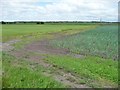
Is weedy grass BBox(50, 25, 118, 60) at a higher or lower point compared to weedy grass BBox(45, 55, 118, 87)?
higher

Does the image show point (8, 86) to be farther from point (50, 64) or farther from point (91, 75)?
point (50, 64)

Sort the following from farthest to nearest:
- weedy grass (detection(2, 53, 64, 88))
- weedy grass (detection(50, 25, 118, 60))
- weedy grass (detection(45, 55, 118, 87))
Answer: weedy grass (detection(50, 25, 118, 60))
weedy grass (detection(45, 55, 118, 87))
weedy grass (detection(2, 53, 64, 88))

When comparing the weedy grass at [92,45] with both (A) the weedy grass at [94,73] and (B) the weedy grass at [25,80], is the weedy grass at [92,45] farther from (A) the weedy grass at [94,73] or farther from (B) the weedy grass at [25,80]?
(B) the weedy grass at [25,80]

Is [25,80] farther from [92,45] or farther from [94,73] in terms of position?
[92,45]

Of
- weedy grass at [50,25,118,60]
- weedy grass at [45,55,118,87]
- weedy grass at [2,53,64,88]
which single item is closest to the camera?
weedy grass at [2,53,64,88]

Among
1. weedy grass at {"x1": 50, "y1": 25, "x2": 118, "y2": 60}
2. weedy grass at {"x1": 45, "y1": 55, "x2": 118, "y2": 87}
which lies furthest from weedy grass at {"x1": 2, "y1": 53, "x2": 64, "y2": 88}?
weedy grass at {"x1": 50, "y1": 25, "x2": 118, "y2": 60}

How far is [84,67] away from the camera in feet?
49.5

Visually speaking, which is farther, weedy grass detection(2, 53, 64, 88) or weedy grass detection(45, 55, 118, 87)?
weedy grass detection(45, 55, 118, 87)

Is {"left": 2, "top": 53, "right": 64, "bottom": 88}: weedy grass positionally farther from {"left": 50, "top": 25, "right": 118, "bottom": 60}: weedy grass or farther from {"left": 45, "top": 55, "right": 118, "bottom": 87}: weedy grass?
{"left": 50, "top": 25, "right": 118, "bottom": 60}: weedy grass

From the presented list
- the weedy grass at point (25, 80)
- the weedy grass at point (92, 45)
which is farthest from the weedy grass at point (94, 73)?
the weedy grass at point (92, 45)

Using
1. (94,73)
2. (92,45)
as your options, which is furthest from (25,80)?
(92,45)

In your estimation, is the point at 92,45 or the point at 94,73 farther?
the point at 92,45

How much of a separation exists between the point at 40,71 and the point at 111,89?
4103 millimetres

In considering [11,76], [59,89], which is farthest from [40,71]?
[59,89]
